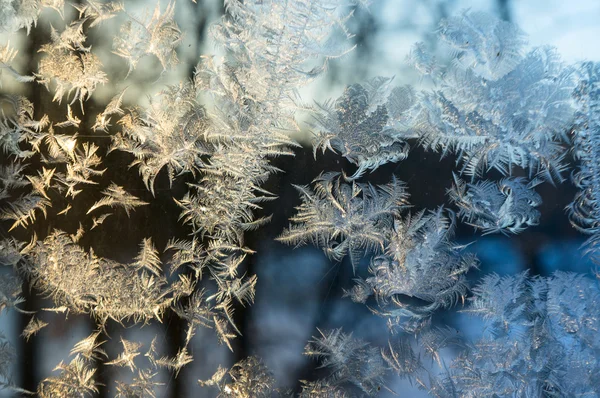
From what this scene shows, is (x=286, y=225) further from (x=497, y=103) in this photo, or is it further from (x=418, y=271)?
(x=497, y=103)

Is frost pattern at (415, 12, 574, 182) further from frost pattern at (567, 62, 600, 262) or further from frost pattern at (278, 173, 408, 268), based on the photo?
frost pattern at (278, 173, 408, 268)

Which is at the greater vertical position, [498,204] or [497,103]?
[497,103]

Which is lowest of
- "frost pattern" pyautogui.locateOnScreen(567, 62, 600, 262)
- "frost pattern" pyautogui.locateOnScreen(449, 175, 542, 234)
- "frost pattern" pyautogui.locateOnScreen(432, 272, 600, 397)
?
"frost pattern" pyautogui.locateOnScreen(432, 272, 600, 397)

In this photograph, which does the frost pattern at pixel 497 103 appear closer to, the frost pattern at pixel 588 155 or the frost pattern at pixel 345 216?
the frost pattern at pixel 588 155

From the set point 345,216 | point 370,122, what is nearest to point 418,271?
point 345,216

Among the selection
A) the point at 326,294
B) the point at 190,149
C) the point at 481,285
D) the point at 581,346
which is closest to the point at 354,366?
the point at 326,294

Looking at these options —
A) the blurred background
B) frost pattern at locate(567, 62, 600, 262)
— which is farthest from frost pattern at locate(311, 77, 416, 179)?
frost pattern at locate(567, 62, 600, 262)

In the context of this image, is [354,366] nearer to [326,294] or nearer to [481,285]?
[326,294]

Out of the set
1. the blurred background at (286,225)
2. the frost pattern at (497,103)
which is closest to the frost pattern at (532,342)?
the blurred background at (286,225)

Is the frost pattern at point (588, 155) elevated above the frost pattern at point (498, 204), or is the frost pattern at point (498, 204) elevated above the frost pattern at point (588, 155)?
the frost pattern at point (588, 155)
